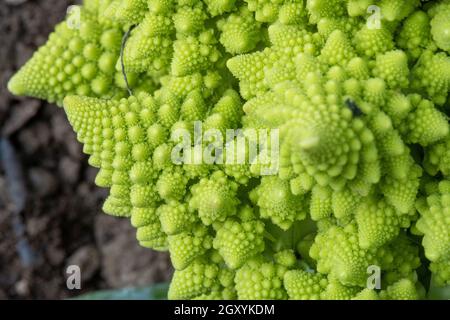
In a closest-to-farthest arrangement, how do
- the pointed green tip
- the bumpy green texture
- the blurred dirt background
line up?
the bumpy green texture < the pointed green tip < the blurred dirt background

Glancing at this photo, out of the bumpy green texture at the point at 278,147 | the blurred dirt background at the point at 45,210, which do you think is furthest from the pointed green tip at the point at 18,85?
the blurred dirt background at the point at 45,210

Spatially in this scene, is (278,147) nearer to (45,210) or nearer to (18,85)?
(18,85)

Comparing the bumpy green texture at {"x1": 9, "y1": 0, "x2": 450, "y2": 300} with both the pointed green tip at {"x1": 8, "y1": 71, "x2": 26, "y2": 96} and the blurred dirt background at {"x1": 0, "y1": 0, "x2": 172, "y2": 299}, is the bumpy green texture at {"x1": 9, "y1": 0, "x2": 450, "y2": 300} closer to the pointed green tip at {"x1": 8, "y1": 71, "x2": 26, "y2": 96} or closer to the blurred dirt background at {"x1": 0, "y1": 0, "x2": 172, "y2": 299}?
the pointed green tip at {"x1": 8, "y1": 71, "x2": 26, "y2": 96}

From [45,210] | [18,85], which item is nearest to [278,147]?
[18,85]

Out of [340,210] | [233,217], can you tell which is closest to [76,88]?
[233,217]

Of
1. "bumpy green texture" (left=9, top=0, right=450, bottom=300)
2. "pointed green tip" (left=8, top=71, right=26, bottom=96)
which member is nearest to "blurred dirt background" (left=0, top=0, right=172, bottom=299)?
"pointed green tip" (left=8, top=71, right=26, bottom=96)

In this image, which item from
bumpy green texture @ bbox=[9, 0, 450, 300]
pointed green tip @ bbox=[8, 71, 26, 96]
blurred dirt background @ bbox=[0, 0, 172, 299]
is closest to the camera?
bumpy green texture @ bbox=[9, 0, 450, 300]

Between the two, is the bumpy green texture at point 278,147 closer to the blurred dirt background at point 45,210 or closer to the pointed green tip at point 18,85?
the pointed green tip at point 18,85
